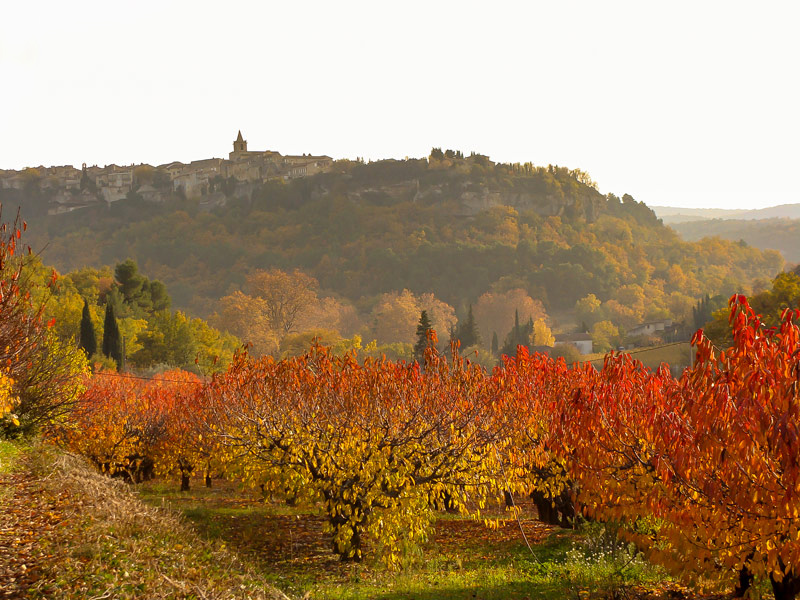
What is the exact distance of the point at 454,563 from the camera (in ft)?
52.2

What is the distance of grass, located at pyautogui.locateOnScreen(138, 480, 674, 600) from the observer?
1258cm

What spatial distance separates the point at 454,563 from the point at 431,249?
500 ft

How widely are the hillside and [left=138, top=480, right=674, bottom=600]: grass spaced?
116805 millimetres

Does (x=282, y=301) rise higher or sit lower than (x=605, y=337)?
higher

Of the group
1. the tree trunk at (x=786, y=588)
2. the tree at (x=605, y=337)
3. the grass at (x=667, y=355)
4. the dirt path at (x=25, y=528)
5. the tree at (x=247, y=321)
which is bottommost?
the tree at (x=605, y=337)

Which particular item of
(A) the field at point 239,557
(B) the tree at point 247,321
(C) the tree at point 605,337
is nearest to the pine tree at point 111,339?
(B) the tree at point 247,321

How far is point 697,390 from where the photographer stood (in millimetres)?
7512

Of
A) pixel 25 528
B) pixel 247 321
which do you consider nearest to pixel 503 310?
pixel 247 321

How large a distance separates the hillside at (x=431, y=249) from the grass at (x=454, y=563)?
117m

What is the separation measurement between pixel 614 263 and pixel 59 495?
6335 inches

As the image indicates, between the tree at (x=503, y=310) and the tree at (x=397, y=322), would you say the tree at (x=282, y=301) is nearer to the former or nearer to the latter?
the tree at (x=397, y=322)

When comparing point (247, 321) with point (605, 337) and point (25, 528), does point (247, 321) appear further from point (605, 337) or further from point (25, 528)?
point (25, 528)

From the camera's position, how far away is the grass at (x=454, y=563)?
41.3 ft

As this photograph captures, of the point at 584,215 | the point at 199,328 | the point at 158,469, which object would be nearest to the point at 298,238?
the point at 584,215
